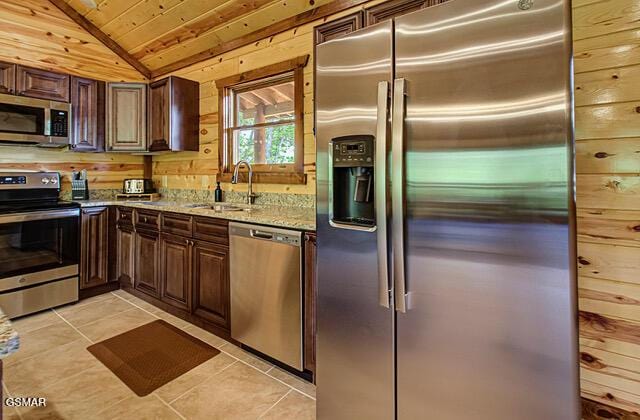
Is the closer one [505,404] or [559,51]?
[559,51]

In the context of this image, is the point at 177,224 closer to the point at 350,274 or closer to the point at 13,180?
the point at 13,180

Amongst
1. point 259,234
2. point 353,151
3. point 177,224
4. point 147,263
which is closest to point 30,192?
point 147,263

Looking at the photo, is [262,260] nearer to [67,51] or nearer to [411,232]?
[411,232]

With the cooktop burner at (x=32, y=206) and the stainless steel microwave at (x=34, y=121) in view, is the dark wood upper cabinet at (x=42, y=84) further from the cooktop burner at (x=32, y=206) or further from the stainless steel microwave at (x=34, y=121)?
the cooktop burner at (x=32, y=206)

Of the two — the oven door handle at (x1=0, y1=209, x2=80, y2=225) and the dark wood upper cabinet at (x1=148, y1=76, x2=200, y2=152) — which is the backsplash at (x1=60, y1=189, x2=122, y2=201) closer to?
the oven door handle at (x1=0, y1=209, x2=80, y2=225)

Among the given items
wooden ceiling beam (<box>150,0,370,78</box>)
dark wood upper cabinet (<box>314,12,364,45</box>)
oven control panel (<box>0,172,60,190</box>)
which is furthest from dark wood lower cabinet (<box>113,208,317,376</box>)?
wooden ceiling beam (<box>150,0,370,78</box>)

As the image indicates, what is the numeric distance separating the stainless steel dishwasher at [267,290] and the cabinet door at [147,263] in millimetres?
1124

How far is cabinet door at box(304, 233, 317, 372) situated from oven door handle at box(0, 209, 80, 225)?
99.7 inches

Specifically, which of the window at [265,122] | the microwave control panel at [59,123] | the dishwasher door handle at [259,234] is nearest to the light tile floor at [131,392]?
the dishwasher door handle at [259,234]

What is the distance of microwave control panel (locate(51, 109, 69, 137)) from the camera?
3205 mm

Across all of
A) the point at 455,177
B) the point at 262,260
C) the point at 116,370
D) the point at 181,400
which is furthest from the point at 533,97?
the point at 116,370

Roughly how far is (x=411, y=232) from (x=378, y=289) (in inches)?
11.3

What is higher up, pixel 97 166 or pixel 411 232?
pixel 97 166

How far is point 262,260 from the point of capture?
215 centimetres
